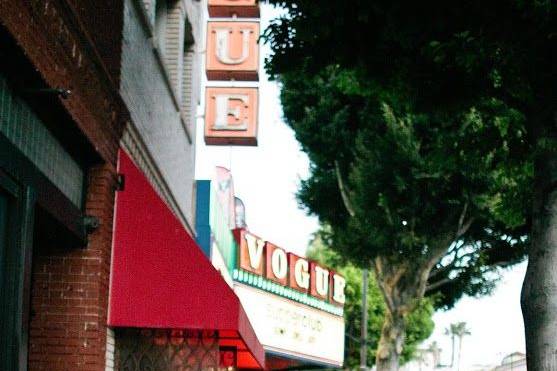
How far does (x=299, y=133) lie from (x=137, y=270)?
57.3 feet

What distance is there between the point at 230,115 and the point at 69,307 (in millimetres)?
10582

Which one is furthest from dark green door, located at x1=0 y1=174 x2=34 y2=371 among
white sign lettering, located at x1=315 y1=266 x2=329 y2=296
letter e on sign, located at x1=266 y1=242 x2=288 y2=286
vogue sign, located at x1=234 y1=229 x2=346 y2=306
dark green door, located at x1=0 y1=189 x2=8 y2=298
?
white sign lettering, located at x1=315 y1=266 x2=329 y2=296

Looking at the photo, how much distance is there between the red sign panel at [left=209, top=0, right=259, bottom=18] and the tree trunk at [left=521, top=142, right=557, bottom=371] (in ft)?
34.5

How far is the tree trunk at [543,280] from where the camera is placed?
30.1 ft

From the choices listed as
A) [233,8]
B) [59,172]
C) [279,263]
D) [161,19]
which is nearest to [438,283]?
[279,263]

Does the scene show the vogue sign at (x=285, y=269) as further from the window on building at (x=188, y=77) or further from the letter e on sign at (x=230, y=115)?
the window on building at (x=188, y=77)

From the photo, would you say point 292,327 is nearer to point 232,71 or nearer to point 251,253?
point 251,253

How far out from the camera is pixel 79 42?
8.55 m

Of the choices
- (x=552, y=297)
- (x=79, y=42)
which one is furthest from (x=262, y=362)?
(x=79, y=42)

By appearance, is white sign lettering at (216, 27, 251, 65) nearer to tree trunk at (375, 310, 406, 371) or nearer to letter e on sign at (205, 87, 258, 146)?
letter e on sign at (205, 87, 258, 146)

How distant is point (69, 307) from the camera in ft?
29.7

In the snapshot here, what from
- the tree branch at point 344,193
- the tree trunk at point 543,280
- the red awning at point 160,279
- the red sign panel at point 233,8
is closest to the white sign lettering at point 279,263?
the tree branch at point 344,193

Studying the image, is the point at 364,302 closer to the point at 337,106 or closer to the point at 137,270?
the point at 337,106

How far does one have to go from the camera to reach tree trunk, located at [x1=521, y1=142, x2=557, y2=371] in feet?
30.1
